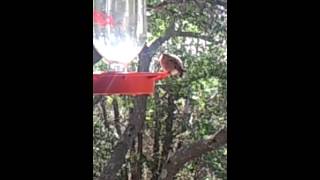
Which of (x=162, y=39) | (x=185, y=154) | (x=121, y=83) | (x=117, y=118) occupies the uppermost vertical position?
(x=162, y=39)

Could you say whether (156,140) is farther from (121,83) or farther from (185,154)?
(121,83)

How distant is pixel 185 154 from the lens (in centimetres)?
190

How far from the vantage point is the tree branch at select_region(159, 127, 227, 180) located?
1.87 metres

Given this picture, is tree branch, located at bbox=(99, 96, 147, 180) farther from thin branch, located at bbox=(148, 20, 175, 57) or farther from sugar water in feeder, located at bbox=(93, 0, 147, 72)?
sugar water in feeder, located at bbox=(93, 0, 147, 72)

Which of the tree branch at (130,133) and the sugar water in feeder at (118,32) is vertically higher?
the sugar water in feeder at (118,32)

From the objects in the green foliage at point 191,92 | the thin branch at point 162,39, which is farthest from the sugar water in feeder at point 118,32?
the green foliage at point 191,92

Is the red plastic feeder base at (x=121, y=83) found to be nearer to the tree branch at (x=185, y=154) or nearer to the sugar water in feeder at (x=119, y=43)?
the sugar water in feeder at (x=119, y=43)

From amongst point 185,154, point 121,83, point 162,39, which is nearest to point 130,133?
point 185,154

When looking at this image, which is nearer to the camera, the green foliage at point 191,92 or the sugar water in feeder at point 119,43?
the sugar water in feeder at point 119,43

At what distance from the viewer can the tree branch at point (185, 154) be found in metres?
1.87
